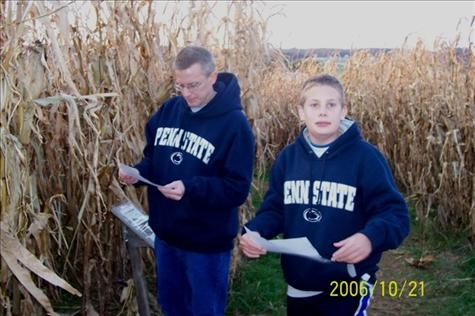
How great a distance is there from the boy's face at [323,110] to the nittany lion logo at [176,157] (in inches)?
28.5

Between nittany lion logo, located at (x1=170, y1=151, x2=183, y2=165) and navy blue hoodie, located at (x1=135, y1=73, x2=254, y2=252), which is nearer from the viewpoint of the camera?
navy blue hoodie, located at (x1=135, y1=73, x2=254, y2=252)

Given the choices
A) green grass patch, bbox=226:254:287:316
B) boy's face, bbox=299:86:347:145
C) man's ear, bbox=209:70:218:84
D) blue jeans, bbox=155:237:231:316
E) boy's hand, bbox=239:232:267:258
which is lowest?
green grass patch, bbox=226:254:287:316

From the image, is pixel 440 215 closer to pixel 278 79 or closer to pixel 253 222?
pixel 253 222

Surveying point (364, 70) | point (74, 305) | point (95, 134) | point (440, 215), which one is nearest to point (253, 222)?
point (95, 134)

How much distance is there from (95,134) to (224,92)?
81 cm

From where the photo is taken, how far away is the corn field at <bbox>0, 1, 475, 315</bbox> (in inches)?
105

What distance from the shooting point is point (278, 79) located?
10.9 metres

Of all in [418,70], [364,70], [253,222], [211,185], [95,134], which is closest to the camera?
[253,222]

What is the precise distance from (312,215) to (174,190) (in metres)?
0.61

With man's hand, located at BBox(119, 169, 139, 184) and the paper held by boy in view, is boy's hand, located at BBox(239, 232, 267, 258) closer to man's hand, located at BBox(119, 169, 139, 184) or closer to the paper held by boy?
the paper held by boy

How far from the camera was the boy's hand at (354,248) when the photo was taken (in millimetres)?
2225

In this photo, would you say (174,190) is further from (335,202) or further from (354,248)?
(354,248)

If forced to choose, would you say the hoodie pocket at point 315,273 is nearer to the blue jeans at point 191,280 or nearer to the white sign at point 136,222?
the blue jeans at point 191,280

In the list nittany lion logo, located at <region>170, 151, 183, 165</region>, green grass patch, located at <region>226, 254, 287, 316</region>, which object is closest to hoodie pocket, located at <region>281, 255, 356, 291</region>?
nittany lion logo, located at <region>170, 151, 183, 165</region>
